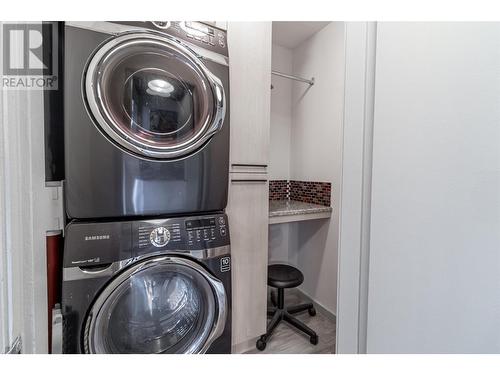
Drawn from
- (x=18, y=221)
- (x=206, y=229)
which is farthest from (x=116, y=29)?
(x=206, y=229)

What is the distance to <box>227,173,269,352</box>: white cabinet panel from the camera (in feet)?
3.90

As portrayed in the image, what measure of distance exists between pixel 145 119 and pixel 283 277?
1254mm

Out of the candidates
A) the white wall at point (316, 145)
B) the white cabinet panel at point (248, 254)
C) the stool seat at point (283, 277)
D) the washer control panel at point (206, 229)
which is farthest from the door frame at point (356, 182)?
the white wall at point (316, 145)

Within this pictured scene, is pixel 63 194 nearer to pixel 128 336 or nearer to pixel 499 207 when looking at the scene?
pixel 128 336

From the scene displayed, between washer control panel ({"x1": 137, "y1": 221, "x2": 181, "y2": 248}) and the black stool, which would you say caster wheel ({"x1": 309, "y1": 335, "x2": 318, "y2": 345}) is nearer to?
the black stool

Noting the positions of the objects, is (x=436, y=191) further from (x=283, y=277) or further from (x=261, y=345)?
→ (x=261, y=345)

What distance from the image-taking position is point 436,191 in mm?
398

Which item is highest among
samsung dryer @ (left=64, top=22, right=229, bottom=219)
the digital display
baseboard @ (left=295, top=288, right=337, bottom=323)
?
samsung dryer @ (left=64, top=22, right=229, bottom=219)

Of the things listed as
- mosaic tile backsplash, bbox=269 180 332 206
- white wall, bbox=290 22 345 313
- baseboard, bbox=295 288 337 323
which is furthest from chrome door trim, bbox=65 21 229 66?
baseboard, bbox=295 288 337 323

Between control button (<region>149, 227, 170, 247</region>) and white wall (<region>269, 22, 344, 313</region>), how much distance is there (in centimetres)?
128

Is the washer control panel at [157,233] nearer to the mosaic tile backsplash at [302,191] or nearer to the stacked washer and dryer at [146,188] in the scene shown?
the stacked washer and dryer at [146,188]

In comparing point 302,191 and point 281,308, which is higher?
point 302,191

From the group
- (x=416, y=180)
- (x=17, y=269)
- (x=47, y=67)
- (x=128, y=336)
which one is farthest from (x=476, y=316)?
(x=47, y=67)

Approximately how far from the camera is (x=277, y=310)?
157 centimetres
